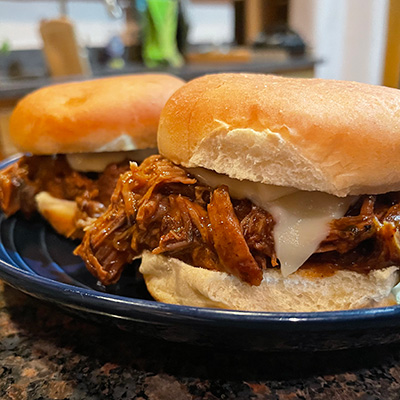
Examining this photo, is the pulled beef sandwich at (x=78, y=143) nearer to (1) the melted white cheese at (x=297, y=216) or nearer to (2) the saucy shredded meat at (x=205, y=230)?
(2) the saucy shredded meat at (x=205, y=230)

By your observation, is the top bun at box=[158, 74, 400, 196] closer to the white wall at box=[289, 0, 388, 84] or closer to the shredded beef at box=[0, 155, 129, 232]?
the shredded beef at box=[0, 155, 129, 232]

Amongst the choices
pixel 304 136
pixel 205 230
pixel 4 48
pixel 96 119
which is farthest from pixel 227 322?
pixel 4 48

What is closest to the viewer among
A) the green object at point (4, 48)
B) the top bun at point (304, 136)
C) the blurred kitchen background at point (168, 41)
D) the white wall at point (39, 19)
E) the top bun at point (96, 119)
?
the top bun at point (304, 136)

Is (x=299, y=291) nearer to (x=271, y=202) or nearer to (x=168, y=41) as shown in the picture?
(x=271, y=202)

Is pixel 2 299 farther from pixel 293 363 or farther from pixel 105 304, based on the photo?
pixel 293 363

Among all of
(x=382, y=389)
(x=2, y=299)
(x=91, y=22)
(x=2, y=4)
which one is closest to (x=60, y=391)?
(x=2, y=299)

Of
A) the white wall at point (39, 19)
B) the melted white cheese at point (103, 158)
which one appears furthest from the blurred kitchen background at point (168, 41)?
the melted white cheese at point (103, 158)

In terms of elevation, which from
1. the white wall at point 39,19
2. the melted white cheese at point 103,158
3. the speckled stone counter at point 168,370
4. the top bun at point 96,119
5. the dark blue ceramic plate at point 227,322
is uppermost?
the white wall at point 39,19

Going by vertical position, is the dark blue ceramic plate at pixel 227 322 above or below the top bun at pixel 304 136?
below
